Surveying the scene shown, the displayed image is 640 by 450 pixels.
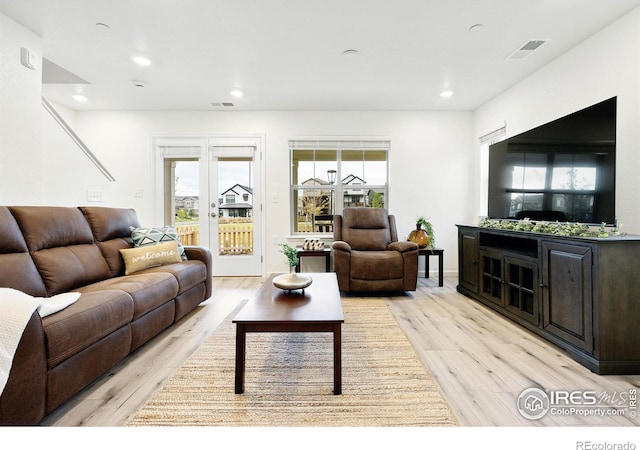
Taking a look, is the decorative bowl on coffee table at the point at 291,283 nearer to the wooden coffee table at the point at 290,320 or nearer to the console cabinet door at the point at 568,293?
the wooden coffee table at the point at 290,320

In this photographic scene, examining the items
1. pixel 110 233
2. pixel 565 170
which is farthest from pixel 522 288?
pixel 110 233

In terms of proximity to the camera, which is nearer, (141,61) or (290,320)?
(290,320)

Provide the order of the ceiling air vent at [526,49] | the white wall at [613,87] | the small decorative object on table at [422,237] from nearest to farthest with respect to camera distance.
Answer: the white wall at [613,87] < the ceiling air vent at [526,49] < the small decorative object on table at [422,237]

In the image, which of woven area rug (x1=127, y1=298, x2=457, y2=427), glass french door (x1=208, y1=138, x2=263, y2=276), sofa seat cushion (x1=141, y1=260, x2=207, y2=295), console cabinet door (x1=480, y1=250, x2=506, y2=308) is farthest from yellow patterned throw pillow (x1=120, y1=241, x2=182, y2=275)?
console cabinet door (x1=480, y1=250, x2=506, y2=308)

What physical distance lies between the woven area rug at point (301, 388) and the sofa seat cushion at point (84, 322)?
449mm

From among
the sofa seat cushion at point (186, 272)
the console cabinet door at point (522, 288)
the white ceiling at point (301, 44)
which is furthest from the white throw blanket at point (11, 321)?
the console cabinet door at point (522, 288)

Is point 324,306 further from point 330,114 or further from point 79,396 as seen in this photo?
point 330,114

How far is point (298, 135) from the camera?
15.2 ft

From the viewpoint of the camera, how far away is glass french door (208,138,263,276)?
465 centimetres

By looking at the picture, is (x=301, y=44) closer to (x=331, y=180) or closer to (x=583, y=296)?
(x=331, y=180)

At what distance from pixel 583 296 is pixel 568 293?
0.40 feet

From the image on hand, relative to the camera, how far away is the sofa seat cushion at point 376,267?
11.3 feet

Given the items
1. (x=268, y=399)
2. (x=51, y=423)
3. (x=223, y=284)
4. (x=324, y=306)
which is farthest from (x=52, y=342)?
(x=223, y=284)

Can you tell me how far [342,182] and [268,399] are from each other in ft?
11.5
